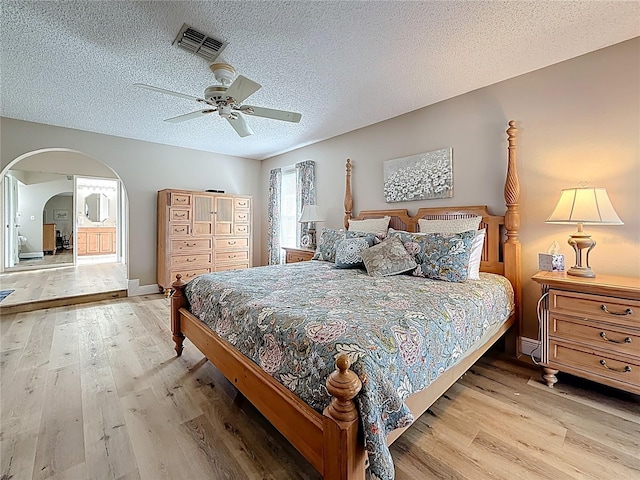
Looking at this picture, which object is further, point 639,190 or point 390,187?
point 390,187

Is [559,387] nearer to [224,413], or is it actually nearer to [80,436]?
[224,413]

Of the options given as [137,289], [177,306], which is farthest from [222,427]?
[137,289]

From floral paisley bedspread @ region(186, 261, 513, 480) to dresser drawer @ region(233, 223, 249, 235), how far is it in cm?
286

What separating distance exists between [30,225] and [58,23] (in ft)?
26.5

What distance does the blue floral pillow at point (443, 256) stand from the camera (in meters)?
2.29

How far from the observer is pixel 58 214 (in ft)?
29.0

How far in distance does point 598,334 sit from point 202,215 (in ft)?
16.1

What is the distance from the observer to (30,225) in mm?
7473

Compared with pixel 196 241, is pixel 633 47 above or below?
above

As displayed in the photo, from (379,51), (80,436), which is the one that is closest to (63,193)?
(80,436)

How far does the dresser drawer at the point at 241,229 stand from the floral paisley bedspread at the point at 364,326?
9.39ft

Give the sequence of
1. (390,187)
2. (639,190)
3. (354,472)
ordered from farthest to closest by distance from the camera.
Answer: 1. (390,187)
2. (639,190)
3. (354,472)

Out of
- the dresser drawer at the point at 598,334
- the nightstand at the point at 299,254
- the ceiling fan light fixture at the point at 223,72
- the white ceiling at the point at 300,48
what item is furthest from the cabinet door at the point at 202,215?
the dresser drawer at the point at 598,334

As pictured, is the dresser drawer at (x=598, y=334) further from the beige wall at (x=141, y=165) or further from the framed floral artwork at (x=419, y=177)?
the beige wall at (x=141, y=165)
